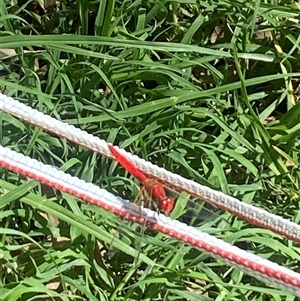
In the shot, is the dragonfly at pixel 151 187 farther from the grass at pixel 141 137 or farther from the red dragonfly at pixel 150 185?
the grass at pixel 141 137

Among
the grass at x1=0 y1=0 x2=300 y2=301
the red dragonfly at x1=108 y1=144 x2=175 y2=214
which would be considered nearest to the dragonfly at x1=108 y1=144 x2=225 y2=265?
the red dragonfly at x1=108 y1=144 x2=175 y2=214

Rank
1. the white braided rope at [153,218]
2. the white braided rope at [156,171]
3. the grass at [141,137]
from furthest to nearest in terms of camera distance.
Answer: the grass at [141,137] < the white braided rope at [156,171] < the white braided rope at [153,218]

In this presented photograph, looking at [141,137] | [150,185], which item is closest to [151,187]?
[150,185]

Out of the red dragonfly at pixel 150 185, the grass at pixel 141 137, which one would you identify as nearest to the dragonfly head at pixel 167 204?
the red dragonfly at pixel 150 185

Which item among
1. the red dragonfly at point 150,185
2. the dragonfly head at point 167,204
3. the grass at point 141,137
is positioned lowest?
the grass at point 141,137

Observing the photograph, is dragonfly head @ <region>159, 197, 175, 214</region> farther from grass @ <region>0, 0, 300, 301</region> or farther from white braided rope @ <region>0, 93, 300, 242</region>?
grass @ <region>0, 0, 300, 301</region>

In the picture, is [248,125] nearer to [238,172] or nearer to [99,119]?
[238,172]
